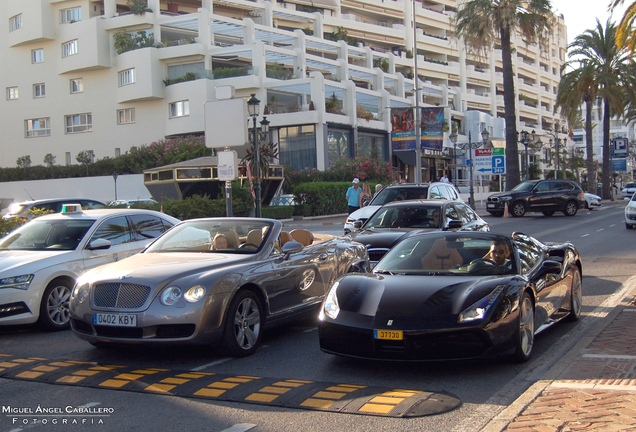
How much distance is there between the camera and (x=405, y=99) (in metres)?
59.9

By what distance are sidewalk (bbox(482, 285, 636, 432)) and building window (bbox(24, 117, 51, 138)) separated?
5576cm

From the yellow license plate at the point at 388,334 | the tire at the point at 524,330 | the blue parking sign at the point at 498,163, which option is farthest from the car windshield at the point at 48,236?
the blue parking sign at the point at 498,163

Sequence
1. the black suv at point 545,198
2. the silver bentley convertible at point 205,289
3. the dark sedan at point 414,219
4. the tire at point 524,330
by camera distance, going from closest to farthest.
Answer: the tire at point 524,330 < the silver bentley convertible at point 205,289 < the dark sedan at point 414,219 < the black suv at point 545,198

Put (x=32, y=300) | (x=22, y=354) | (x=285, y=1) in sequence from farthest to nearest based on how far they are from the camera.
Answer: (x=285, y=1)
(x=32, y=300)
(x=22, y=354)

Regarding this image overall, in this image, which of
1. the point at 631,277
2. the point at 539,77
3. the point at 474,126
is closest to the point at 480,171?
the point at 631,277

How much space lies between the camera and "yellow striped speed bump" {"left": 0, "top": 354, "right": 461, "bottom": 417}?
5008mm

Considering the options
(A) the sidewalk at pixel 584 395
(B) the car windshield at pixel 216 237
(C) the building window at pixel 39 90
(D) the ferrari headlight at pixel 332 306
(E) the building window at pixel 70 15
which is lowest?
(A) the sidewalk at pixel 584 395

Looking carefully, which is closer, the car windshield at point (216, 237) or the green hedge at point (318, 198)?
the car windshield at point (216, 237)

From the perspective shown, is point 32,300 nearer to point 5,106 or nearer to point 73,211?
point 73,211

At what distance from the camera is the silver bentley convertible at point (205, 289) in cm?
629

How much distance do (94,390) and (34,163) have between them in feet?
184

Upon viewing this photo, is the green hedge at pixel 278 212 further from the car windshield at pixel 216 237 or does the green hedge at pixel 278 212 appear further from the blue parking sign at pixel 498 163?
the car windshield at pixel 216 237

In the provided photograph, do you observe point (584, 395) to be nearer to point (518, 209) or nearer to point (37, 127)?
point (518, 209)

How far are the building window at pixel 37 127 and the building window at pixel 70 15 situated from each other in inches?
322
